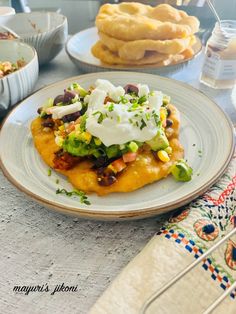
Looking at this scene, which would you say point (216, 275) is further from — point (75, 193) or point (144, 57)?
point (144, 57)

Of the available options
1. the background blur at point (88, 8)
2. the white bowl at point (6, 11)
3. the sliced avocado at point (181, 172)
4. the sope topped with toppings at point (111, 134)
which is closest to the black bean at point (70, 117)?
the sope topped with toppings at point (111, 134)

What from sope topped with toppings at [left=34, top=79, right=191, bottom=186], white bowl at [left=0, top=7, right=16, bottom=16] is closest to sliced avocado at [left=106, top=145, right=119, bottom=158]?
sope topped with toppings at [left=34, top=79, right=191, bottom=186]

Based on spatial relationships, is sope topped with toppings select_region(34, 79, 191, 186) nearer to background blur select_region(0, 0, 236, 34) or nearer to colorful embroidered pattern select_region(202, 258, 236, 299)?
colorful embroidered pattern select_region(202, 258, 236, 299)

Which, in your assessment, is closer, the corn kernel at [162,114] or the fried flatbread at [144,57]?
the corn kernel at [162,114]

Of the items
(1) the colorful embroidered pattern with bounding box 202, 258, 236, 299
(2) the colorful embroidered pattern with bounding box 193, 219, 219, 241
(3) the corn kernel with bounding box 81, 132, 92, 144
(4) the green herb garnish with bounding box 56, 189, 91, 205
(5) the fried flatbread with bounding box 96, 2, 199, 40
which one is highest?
(5) the fried flatbread with bounding box 96, 2, 199, 40

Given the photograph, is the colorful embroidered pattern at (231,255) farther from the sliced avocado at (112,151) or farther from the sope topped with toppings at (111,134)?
the sliced avocado at (112,151)

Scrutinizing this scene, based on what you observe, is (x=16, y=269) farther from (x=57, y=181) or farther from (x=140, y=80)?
(x=140, y=80)

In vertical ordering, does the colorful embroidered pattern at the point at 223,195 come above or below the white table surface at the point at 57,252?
above

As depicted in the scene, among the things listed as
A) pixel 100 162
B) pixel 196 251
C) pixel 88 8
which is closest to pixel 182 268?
pixel 196 251
